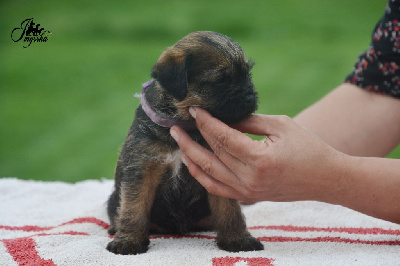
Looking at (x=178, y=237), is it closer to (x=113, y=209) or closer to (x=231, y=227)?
(x=231, y=227)

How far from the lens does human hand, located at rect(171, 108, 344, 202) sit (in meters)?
2.82

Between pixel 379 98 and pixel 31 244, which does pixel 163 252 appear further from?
pixel 379 98

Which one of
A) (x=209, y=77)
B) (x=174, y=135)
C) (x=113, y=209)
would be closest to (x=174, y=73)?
(x=209, y=77)

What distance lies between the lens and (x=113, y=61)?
40.8 feet

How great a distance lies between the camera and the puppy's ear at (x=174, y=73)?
2984 mm

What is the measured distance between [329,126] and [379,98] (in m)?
0.39

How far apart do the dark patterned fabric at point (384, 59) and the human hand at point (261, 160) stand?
1.38 m

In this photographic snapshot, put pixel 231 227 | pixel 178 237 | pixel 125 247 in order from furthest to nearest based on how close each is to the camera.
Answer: pixel 178 237 → pixel 231 227 → pixel 125 247

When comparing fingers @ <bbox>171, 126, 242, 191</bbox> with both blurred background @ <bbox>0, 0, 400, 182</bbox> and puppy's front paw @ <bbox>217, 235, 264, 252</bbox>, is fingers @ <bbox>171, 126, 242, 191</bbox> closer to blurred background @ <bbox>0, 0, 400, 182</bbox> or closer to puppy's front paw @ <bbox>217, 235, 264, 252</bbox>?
puppy's front paw @ <bbox>217, 235, 264, 252</bbox>

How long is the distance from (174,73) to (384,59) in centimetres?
176

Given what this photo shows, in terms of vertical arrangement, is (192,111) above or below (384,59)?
below

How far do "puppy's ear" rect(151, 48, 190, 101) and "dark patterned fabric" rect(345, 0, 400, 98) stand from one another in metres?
1.67

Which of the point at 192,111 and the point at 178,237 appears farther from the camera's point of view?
the point at 178,237

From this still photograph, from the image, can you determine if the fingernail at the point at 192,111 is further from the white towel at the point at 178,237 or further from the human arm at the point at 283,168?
the white towel at the point at 178,237
